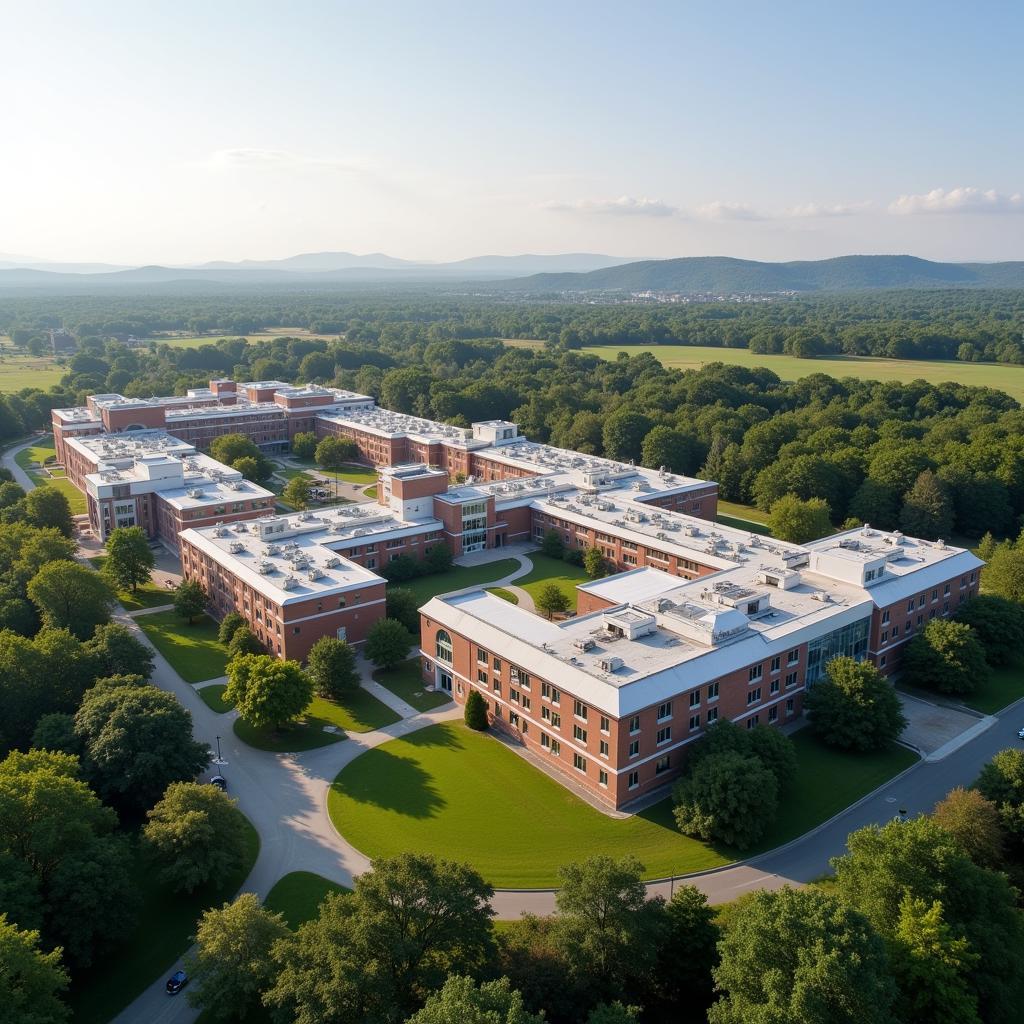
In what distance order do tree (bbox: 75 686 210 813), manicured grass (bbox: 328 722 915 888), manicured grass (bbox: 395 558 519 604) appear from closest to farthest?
1. manicured grass (bbox: 328 722 915 888)
2. tree (bbox: 75 686 210 813)
3. manicured grass (bbox: 395 558 519 604)

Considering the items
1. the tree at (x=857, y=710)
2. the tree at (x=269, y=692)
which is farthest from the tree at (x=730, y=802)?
the tree at (x=269, y=692)

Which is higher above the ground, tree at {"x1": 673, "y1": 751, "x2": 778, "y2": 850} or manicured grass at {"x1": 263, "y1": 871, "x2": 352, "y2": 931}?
tree at {"x1": 673, "y1": 751, "x2": 778, "y2": 850}

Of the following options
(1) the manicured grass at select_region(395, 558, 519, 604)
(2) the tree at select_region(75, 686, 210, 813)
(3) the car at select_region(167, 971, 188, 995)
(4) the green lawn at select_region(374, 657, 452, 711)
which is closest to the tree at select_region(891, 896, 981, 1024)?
(3) the car at select_region(167, 971, 188, 995)

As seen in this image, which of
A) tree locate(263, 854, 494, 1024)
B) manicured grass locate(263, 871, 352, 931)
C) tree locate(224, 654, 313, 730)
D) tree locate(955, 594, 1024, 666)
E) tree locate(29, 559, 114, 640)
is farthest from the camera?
tree locate(955, 594, 1024, 666)

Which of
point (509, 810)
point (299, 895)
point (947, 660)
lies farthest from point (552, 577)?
point (299, 895)

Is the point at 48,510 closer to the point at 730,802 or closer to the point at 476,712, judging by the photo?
the point at 476,712

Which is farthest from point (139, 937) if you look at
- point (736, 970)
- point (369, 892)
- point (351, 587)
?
point (351, 587)

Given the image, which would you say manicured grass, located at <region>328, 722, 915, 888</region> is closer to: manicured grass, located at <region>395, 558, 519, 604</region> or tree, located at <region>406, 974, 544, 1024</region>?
tree, located at <region>406, 974, 544, 1024</region>
